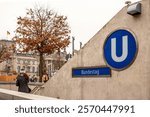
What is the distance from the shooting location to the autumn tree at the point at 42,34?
A: 32781mm

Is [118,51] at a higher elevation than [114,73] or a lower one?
higher

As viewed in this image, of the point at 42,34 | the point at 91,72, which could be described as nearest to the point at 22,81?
the point at 91,72

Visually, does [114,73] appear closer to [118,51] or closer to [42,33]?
[118,51]

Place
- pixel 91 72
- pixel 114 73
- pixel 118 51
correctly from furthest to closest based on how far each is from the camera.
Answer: pixel 91 72
pixel 114 73
pixel 118 51

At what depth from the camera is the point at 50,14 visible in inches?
1400

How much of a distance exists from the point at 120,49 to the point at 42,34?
23.7 metres

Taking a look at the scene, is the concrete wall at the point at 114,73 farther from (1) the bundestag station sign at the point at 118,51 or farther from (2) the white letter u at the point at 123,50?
(2) the white letter u at the point at 123,50

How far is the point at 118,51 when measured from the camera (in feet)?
32.6

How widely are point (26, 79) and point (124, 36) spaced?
185 inches

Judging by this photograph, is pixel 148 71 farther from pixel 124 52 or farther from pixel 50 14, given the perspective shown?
pixel 50 14

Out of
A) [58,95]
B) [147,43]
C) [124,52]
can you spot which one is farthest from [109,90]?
[58,95]

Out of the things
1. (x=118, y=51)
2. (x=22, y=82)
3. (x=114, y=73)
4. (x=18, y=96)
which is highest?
(x=118, y=51)

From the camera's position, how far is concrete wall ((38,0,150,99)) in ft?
29.8

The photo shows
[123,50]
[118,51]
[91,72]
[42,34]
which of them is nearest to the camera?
[123,50]
